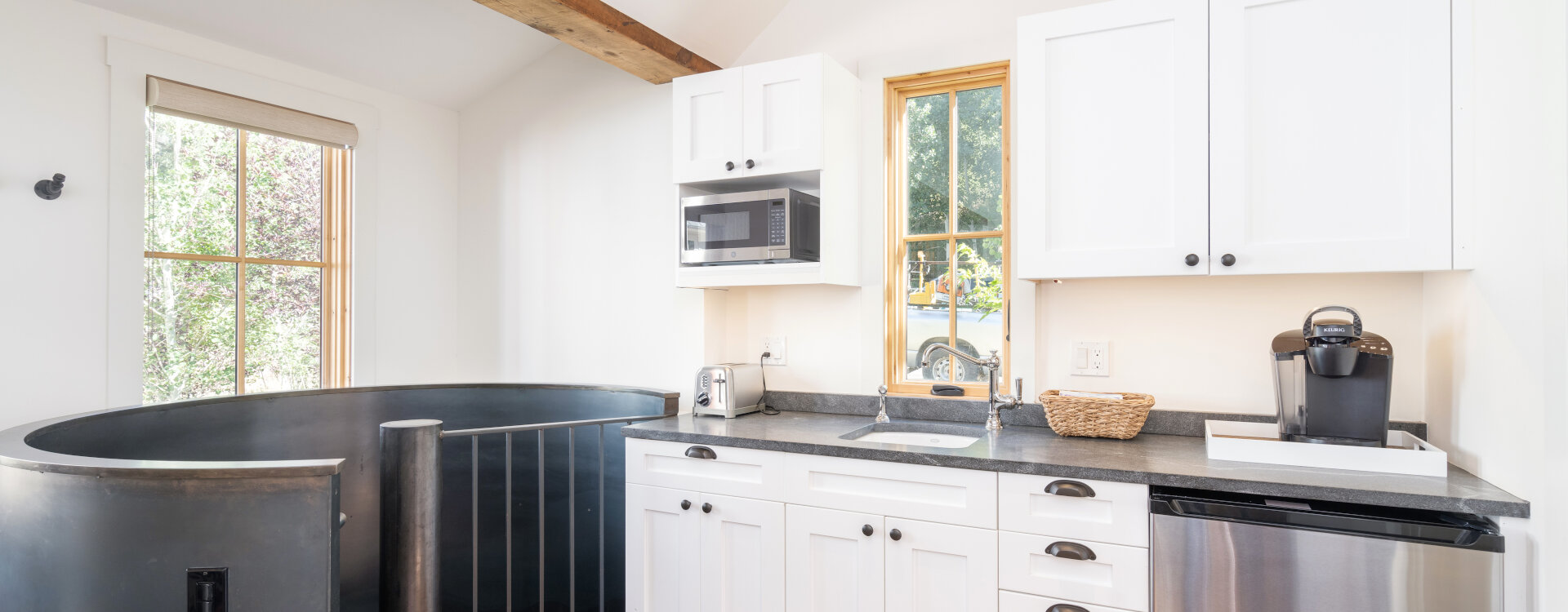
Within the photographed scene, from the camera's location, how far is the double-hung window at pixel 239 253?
9.02 ft

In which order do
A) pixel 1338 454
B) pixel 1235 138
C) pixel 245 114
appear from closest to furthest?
pixel 1338 454
pixel 1235 138
pixel 245 114

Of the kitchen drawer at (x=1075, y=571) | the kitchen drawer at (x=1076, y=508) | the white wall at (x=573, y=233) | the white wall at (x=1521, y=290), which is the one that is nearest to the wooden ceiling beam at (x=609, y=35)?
the white wall at (x=573, y=233)

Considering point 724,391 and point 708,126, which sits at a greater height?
point 708,126

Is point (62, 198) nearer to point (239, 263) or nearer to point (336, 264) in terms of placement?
point (239, 263)

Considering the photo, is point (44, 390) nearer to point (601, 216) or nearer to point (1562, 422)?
point (601, 216)

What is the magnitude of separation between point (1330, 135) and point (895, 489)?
1.40 metres

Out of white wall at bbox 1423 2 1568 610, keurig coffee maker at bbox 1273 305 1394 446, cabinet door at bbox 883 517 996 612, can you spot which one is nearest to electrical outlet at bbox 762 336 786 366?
cabinet door at bbox 883 517 996 612

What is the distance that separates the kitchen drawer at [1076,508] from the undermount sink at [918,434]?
0.44 metres

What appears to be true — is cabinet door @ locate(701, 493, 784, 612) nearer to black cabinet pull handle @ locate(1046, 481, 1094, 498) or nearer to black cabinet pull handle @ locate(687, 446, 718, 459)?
black cabinet pull handle @ locate(687, 446, 718, 459)

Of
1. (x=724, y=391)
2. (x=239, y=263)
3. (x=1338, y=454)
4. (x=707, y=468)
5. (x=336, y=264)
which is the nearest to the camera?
(x=1338, y=454)

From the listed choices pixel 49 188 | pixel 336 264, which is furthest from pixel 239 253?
pixel 49 188

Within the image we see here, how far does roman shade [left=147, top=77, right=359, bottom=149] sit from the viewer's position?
2.68 meters

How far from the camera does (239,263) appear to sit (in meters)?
3.02

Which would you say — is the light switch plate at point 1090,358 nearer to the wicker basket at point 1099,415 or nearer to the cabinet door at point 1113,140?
the wicker basket at point 1099,415
